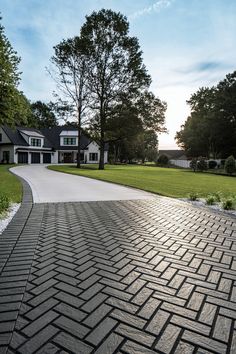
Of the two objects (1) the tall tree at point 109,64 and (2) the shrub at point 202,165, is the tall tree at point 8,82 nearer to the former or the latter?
(1) the tall tree at point 109,64

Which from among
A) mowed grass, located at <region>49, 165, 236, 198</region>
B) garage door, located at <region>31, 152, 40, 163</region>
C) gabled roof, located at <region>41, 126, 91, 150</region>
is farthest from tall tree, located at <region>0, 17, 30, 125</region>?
gabled roof, located at <region>41, 126, 91, 150</region>

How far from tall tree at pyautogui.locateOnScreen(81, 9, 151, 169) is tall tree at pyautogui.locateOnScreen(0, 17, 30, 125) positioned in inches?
566

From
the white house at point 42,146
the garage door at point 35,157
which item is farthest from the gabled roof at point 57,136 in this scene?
the garage door at point 35,157

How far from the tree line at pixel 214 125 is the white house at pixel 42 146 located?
17.4 m

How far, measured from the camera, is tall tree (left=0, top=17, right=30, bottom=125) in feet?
44.0

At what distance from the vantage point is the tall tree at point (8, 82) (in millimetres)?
13398

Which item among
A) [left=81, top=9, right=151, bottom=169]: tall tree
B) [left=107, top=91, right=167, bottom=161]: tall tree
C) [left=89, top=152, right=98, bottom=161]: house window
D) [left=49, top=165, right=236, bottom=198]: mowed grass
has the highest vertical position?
[left=81, top=9, right=151, bottom=169]: tall tree

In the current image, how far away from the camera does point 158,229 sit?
16.3ft

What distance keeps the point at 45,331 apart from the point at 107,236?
8.28 ft

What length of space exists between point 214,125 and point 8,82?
33966mm

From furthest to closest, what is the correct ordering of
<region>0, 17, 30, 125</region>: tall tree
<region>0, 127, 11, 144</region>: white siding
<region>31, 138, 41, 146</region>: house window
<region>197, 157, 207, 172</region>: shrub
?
<region>31, 138, 41, 146</region>: house window, <region>0, 127, 11, 144</region>: white siding, <region>197, 157, 207, 172</region>: shrub, <region>0, 17, 30, 125</region>: tall tree

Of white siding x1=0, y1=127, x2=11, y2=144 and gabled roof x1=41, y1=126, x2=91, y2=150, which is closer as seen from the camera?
white siding x1=0, y1=127, x2=11, y2=144

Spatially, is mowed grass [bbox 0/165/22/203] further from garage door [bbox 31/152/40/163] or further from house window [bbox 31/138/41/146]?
house window [bbox 31/138/41/146]

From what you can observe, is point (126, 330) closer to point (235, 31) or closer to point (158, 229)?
point (158, 229)
